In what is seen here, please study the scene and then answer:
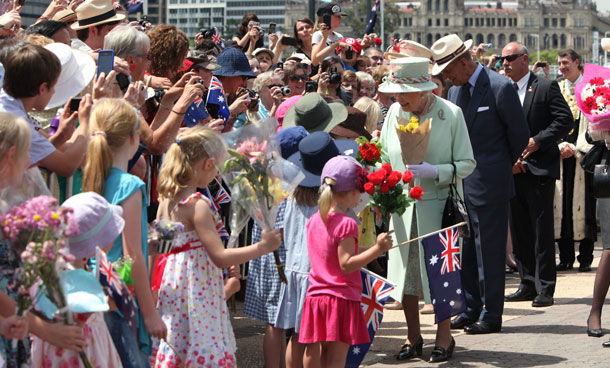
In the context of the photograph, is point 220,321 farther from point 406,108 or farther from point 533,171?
point 533,171

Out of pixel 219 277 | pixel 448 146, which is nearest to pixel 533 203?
pixel 448 146

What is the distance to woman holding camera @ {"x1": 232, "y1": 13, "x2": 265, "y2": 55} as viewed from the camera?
10906 millimetres

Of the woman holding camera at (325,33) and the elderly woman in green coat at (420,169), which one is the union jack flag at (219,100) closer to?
the elderly woman in green coat at (420,169)

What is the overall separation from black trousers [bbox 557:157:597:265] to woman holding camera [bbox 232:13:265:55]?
3.98 meters

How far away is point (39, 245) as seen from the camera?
3594mm

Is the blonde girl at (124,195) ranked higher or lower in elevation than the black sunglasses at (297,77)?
lower

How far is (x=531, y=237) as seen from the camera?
9.88 metres

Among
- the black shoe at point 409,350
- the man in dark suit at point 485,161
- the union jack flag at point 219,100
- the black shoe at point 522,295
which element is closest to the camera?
the black shoe at point 409,350

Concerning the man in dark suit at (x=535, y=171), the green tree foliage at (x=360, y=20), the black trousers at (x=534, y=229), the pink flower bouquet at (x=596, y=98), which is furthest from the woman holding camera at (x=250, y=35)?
the green tree foliage at (x=360, y=20)

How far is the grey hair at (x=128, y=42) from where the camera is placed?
638 centimetres

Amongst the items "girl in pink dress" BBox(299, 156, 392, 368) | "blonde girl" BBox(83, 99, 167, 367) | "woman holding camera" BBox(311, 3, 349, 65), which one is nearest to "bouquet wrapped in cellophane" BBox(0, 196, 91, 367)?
"blonde girl" BBox(83, 99, 167, 367)

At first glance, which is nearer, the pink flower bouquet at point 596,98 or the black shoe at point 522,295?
the pink flower bouquet at point 596,98

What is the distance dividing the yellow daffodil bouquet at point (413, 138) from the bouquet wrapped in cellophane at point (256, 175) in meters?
1.78

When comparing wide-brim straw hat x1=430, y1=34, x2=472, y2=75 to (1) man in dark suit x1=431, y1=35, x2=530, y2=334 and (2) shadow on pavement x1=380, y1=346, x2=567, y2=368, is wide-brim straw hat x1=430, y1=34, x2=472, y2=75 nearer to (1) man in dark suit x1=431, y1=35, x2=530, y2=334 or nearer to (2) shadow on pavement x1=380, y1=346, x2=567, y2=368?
(1) man in dark suit x1=431, y1=35, x2=530, y2=334
